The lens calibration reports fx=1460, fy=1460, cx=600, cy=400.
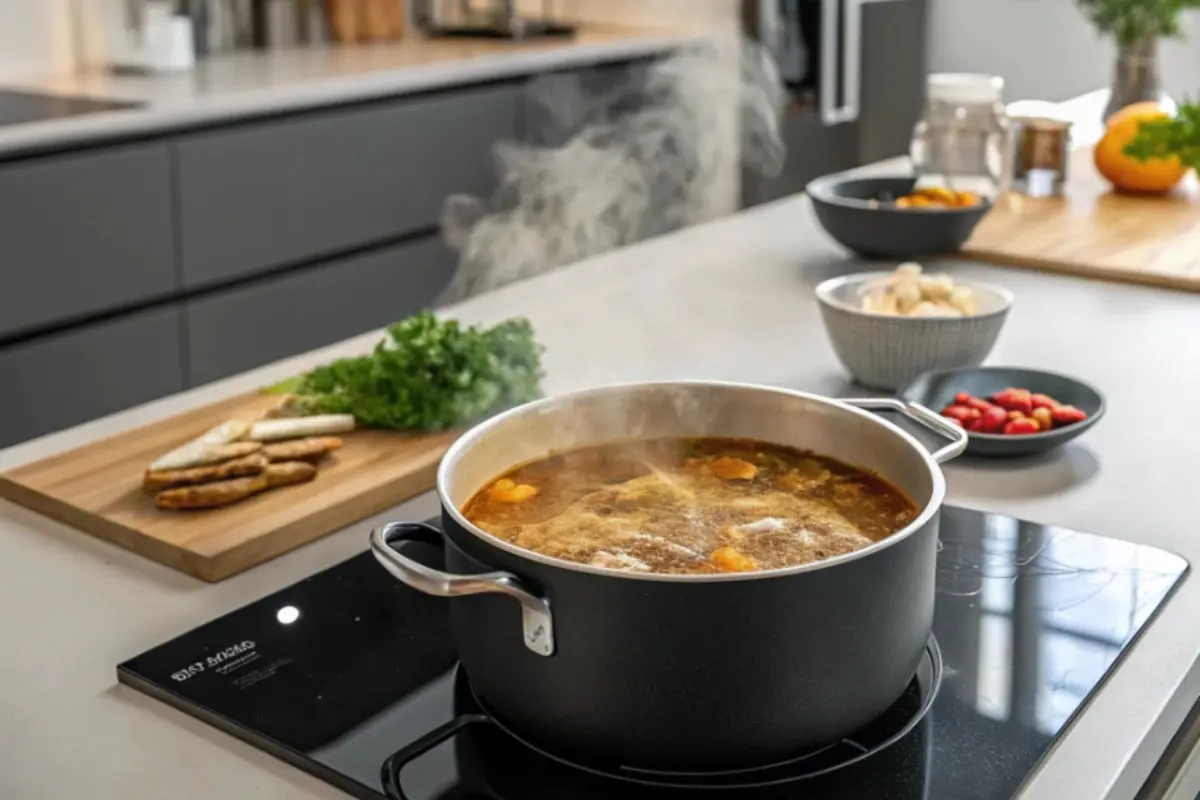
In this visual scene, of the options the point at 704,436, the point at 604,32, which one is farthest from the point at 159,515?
the point at 604,32

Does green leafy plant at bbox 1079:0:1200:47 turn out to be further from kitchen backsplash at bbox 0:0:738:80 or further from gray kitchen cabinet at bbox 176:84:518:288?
kitchen backsplash at bbox 0:0:738:80

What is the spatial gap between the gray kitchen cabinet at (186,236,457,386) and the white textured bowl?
188cm

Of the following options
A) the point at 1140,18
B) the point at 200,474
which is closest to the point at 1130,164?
the point at 1140,18

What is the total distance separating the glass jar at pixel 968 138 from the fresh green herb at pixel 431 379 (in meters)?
1.07

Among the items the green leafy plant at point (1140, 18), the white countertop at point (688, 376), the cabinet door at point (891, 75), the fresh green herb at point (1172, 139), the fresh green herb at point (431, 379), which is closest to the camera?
the white countertop at point (688, 376)

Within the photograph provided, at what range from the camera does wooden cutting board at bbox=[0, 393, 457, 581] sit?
3.40 feet

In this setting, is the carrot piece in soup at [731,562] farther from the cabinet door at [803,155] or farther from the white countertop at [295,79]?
the cabinet door at [803,155]

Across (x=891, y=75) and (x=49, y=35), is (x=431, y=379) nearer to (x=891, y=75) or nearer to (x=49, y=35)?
(x=49, y=35)

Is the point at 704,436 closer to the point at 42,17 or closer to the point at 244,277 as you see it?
the point at 244,277

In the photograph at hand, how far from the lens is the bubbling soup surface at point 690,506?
82cm

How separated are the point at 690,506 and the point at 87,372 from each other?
2163 millimetres

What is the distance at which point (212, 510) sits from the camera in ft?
3.58

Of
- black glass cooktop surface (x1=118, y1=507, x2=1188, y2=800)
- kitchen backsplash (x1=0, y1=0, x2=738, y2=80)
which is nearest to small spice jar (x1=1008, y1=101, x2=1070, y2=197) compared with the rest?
black glass cooktop surface (x1=118, y1=507, x2=1188, y2=800)

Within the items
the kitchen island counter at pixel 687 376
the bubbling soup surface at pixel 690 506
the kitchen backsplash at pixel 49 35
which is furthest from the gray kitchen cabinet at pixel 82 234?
the bubbling soup surface at pixel 690 506
